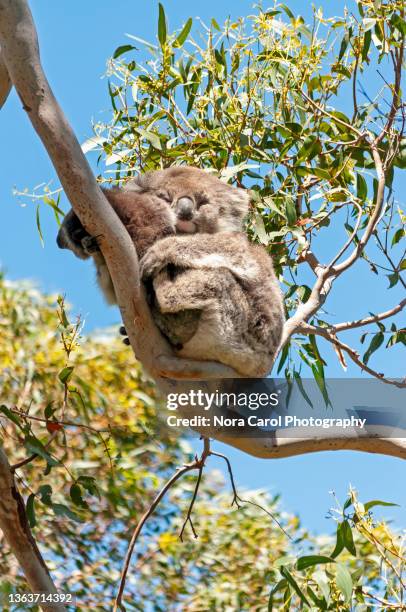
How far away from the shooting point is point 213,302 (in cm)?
365

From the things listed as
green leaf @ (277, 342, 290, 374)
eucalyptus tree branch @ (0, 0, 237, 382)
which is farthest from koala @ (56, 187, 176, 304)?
green leaf @ (277, 342, 290, 374)

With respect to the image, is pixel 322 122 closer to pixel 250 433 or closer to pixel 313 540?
pixel 250 433

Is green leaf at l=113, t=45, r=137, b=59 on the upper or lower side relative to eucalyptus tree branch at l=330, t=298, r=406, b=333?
upper

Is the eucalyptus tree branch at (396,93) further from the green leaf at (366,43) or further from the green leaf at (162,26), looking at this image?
the green leaf at (162,26)

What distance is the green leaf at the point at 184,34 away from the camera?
4297 mm

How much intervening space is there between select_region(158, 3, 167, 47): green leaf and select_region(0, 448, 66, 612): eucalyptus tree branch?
2.18m

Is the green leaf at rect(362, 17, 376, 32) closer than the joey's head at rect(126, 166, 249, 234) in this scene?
No

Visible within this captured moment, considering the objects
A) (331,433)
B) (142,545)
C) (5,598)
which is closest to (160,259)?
(331,433)

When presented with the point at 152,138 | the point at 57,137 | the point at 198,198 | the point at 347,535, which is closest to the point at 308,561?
the point at 347,535

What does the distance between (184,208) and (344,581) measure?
68.9 inches

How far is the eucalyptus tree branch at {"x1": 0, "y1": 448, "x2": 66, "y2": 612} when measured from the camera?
11.1ft

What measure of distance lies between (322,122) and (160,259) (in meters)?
1.48

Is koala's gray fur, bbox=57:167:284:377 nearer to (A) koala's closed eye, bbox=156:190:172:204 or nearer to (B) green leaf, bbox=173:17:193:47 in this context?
(A) koala's closed eye, bbox=156:190:172:204

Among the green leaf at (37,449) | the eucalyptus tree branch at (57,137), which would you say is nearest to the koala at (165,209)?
the eucalyptus tree branch at (57,137)
